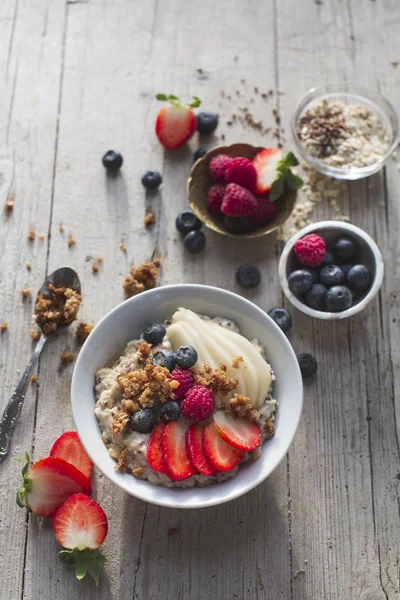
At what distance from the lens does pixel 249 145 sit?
2.47 metres

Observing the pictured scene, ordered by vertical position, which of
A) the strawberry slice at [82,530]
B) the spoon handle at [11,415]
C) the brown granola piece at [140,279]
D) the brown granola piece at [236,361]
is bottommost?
the strawberry slice at [82,530]

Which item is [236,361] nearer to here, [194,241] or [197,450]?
[197,450]

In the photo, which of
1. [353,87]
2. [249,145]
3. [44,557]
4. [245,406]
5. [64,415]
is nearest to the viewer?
[245,406]

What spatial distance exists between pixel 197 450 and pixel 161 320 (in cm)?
47

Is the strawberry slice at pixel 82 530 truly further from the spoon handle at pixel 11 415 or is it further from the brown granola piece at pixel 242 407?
the brown granola piece at pixel 242 407

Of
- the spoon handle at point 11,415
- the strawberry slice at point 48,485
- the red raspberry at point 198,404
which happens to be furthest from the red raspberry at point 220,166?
the strawberry slice at point 48,485

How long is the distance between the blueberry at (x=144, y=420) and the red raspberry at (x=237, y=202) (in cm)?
77

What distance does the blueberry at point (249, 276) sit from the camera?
7.82 feet

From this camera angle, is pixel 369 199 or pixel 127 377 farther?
pixel 369 199

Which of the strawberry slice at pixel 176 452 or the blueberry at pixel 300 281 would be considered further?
the blueberry at pixel 300 281

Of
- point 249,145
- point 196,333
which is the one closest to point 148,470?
point 196,333

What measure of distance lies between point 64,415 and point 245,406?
0.68 metres

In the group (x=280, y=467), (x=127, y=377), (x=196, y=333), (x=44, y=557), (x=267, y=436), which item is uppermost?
(x=196, y=333)

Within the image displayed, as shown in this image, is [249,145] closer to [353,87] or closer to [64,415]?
[353,87]
